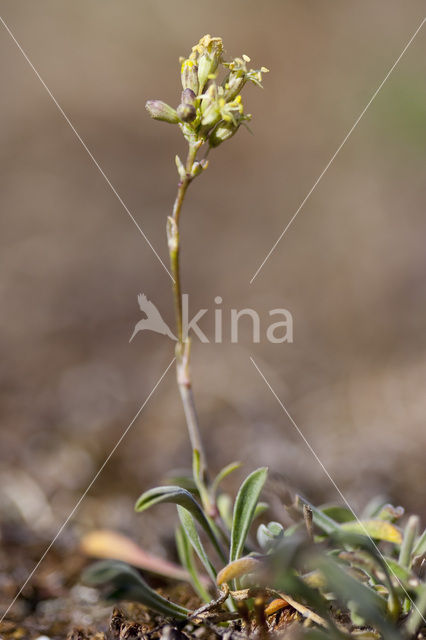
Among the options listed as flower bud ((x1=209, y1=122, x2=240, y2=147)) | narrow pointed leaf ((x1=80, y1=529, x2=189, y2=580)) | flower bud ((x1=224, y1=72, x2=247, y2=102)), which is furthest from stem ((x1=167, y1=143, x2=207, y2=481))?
narrow pointed leaf ((x1=80, y1=529, x2=189, y2=580))

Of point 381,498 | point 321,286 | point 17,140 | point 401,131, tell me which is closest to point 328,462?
point 381,498

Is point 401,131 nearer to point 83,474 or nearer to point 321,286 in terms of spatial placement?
point 321,286

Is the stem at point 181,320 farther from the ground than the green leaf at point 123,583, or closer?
farther from the ground

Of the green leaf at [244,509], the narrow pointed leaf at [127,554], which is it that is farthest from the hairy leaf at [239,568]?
the narrow pointed leaf at [127,554]

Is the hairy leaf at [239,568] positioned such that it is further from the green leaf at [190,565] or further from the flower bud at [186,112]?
the flower bud at [186,112]

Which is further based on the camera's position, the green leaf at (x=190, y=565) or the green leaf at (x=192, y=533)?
the green leaf at (x=190, y=565)

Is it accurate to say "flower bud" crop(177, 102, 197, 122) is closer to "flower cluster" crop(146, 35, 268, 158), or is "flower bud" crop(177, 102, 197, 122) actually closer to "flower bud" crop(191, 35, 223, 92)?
"flower cluster" crop(146, 35, 268, 158)
